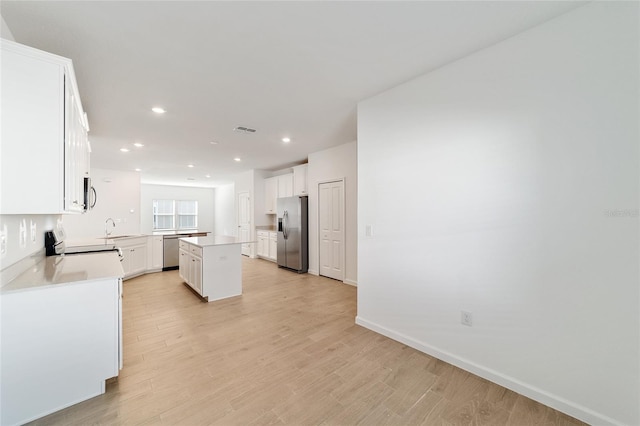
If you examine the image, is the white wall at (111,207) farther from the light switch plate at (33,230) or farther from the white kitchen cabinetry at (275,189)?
the light switch plate at (33,230)

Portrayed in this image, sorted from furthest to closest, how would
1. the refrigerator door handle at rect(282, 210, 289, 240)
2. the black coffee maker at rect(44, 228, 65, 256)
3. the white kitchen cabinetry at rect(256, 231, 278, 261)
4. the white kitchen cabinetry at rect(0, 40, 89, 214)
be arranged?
1. the white kitchen cabinetry at rect(256, 231, 278, 261)
2. the refrigerator door handle at rect(282, 210, 289, 240)
3. the black coffee maker at rect(44, 228, 65, 256)
4. the white kitchen cabinetry at rect(0, 40, 89, 214)

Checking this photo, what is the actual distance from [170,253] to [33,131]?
507 cm

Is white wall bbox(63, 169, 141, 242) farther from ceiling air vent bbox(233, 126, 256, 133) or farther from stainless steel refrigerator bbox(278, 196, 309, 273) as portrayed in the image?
ceiling air vent bbox(233, 126, 256, 133)

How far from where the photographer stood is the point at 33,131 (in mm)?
1489

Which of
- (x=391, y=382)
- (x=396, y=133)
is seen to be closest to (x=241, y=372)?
(x=391, y=382)

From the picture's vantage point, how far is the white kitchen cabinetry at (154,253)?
18.6 ft

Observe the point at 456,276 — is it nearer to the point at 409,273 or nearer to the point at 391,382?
the point at 409,273

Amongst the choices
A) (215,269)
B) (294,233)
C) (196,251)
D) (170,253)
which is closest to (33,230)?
(196,251)

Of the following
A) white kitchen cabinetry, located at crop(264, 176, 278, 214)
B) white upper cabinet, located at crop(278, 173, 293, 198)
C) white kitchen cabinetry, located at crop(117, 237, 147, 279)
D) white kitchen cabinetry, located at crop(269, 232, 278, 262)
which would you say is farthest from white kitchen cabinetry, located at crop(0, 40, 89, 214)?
white kitchen cabinetry, located at crop(264, 176, 278, 214)

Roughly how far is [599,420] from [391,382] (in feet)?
4.11

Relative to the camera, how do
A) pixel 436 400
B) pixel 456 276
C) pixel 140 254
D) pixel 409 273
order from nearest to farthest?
pixel 436 400
pixel 456 276
pixel 409 273
pixel 140 254

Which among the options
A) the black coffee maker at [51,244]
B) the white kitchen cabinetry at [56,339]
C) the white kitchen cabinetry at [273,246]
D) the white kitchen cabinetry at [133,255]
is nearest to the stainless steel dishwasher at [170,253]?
the white kitchen cabinetry at [133,255]

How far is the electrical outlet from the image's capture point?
211cm

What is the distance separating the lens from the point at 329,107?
3.16m
